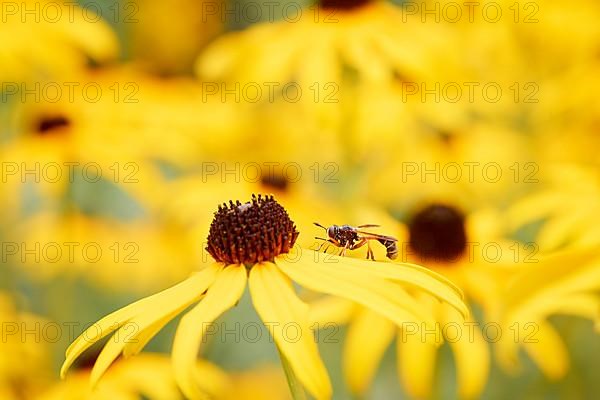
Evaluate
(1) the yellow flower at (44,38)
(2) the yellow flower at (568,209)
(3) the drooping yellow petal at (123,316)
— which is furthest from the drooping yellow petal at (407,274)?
(1) the yellow flower at (44,38)

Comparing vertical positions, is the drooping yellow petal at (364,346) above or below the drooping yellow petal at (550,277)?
below

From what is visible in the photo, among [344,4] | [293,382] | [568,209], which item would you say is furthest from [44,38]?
[293,382]

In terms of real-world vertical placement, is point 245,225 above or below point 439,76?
below

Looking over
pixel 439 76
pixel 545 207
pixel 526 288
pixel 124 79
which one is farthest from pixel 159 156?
pixel 526 288

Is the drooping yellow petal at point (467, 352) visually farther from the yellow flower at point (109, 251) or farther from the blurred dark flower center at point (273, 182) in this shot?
the yellow flower at point (109, 251)

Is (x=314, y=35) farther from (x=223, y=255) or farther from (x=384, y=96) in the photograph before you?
(x=223, y=255)

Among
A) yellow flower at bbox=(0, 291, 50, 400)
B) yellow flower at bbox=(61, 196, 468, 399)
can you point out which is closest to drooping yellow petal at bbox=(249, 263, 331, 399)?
yellow flower at bbox=(61, 196, 468, 399)
